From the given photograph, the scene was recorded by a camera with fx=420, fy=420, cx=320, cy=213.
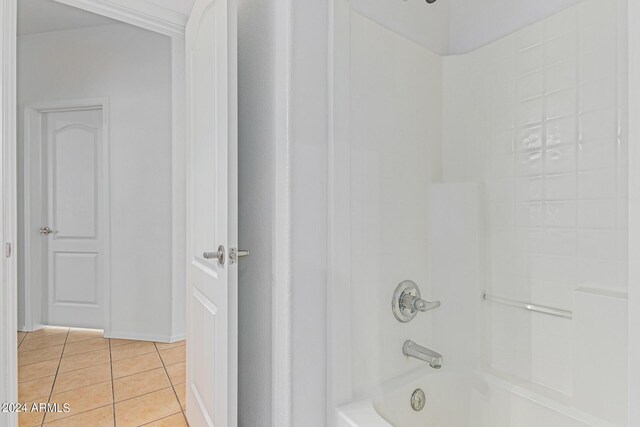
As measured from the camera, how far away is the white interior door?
1.40m

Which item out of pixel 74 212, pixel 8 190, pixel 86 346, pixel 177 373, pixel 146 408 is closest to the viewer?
pixel 8 190

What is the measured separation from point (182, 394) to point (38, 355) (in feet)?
4.94

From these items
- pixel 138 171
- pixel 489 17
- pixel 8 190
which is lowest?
pixel 8 190

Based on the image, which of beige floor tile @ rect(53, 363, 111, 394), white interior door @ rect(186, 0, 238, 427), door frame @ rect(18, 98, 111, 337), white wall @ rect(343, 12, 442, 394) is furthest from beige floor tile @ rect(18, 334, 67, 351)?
white wall @ rect(343, 12, 442, 394)

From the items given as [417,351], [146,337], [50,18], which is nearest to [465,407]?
[417,351]

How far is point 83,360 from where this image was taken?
3.08 meters

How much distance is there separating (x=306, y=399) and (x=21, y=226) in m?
3.76

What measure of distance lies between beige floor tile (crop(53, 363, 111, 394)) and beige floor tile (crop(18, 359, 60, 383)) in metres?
0.13

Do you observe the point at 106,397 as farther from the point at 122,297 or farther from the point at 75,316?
the point at 75,316

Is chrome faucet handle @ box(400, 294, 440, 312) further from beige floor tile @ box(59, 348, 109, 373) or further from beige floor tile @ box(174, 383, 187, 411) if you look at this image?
beige floor tile @ box(59, 348, 109, 373)

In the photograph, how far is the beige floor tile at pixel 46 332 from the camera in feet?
12.2

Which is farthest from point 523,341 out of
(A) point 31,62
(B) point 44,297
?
(A) point 31,62

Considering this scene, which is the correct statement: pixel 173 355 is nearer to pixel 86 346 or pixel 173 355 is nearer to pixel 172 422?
pixel 86 346

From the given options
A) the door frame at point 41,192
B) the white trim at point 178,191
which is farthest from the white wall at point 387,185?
the door frame at point 41,192
